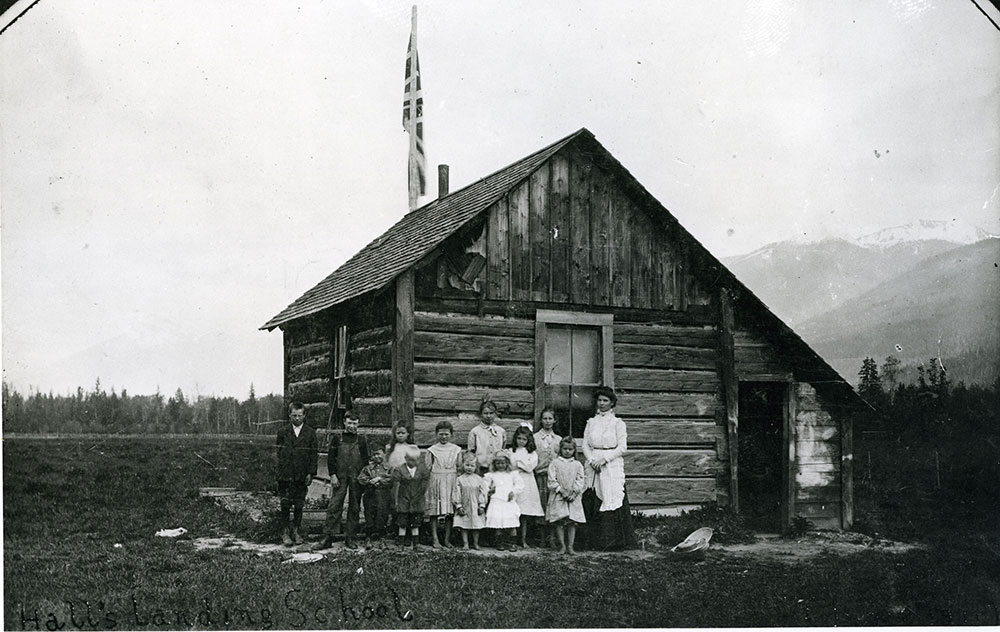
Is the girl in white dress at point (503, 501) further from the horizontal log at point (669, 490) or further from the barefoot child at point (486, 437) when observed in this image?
the horizontal log at point (669, 490)

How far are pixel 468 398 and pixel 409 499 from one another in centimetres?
153

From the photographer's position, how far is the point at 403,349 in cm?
1005

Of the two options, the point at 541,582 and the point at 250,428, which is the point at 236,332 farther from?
the point at 541,582

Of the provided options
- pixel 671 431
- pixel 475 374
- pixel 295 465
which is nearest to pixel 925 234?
pixel 671 431

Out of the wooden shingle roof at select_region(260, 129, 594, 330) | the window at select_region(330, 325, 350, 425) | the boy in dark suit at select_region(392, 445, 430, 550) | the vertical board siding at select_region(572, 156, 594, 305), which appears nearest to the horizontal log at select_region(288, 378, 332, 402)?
the window at select_region(330, 325, 350, 425)

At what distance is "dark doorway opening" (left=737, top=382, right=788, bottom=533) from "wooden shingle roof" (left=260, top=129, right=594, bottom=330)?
4887 mm

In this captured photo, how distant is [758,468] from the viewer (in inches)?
505

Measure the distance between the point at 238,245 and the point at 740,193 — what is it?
587 centimetres

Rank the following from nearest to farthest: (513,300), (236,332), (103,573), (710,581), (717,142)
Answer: (103,573) → (710,581) → (717,142) → (513,300) → (236,332)

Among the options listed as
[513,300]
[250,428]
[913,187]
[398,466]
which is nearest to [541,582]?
[398,466]

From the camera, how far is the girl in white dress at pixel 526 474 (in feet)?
31.6

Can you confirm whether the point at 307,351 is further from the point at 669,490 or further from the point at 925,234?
the point at 925,234

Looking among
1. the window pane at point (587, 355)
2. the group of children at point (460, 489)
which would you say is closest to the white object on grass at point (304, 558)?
the group of children at point (460, 489)

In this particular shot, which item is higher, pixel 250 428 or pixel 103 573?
pixel 250 428
